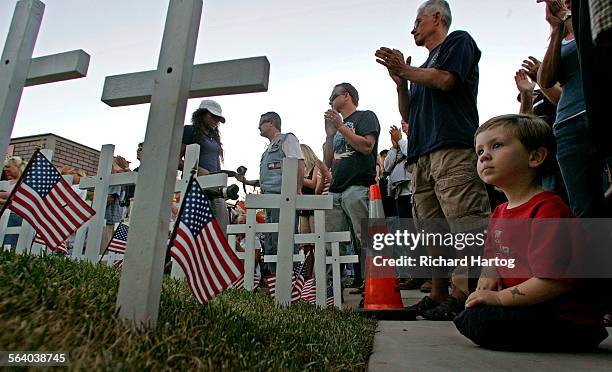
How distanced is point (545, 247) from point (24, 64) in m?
2.78

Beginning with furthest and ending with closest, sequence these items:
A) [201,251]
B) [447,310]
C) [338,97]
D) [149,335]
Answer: [338,97]
[447,310]
[201,251]
[149,335]

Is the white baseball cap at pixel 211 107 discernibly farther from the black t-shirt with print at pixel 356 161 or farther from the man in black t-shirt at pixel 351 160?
the black t-shirt with print at pixel 356 161

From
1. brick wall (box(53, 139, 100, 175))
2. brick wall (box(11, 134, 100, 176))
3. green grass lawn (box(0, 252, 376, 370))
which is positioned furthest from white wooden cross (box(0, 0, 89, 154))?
brick wall (box(53, 139, 100, 175))

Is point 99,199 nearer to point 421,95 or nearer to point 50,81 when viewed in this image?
point 50,81

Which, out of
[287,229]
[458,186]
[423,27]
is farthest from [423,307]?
[423,27]

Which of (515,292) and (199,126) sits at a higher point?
(199,126)

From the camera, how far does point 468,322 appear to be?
1.91 meters

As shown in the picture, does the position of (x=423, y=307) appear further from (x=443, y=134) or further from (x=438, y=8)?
(x=438, y=8)

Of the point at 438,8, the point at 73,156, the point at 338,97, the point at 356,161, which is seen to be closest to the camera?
the point at 438,8

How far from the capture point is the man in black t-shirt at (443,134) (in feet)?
9.38

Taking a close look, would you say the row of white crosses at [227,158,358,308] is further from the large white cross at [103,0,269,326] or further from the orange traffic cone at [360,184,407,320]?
the large white cross at [103,0,269,326]

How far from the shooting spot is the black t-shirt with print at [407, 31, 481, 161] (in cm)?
301

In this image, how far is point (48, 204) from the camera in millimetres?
2951

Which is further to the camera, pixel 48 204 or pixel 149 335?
pixel 48 204
